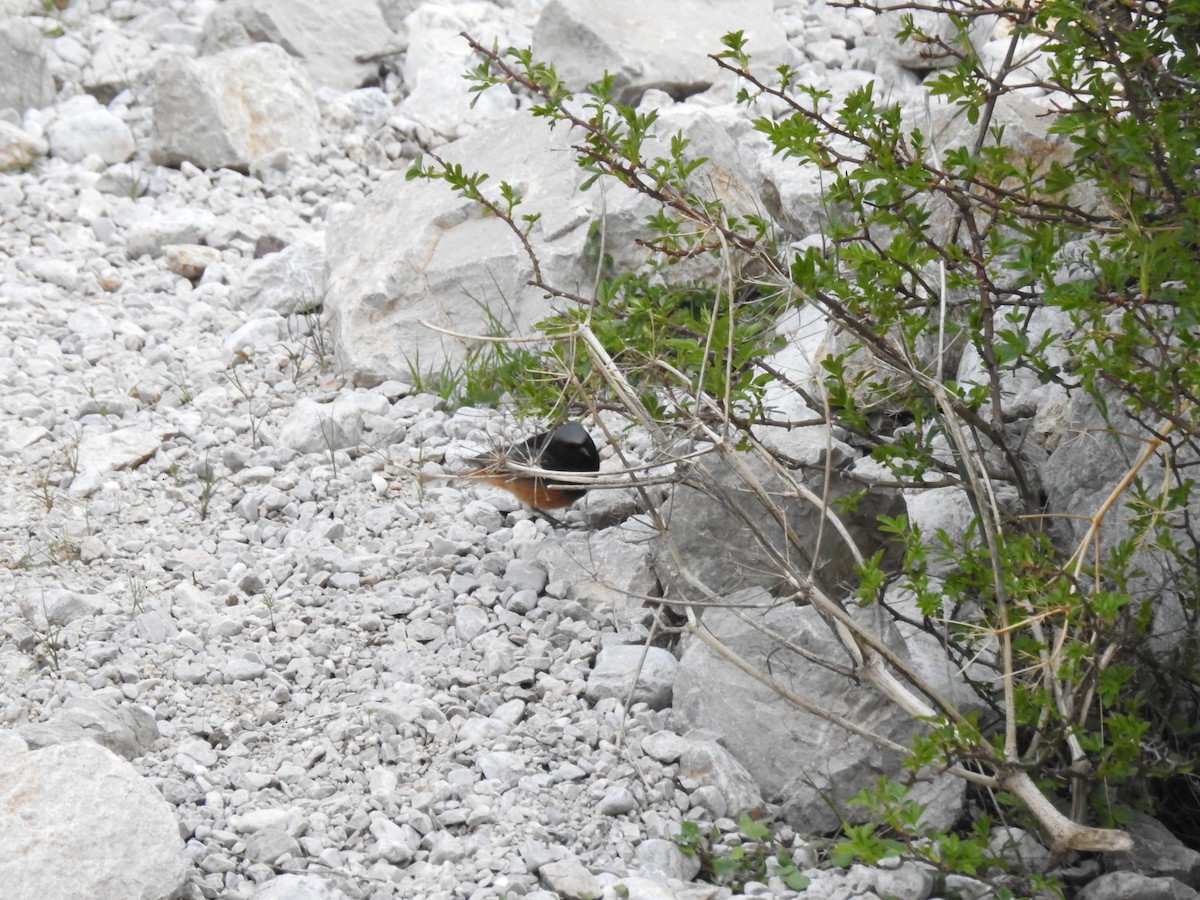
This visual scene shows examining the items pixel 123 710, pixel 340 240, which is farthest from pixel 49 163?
pixel 123 710

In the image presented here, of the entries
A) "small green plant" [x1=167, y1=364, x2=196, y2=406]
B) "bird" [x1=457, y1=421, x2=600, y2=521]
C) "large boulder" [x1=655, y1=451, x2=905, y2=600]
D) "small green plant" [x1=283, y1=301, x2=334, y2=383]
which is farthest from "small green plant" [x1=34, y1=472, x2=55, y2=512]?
"large boulder" [x1=655, y1=451, x2=905, y2=600]

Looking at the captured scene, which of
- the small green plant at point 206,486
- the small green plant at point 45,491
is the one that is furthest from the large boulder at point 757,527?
the small green plant at point 45,491

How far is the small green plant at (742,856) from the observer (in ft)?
8.41

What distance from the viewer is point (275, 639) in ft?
10.7

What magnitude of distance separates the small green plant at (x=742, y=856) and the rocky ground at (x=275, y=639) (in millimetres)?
33

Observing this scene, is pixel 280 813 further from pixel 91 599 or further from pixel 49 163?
pixel 49 163

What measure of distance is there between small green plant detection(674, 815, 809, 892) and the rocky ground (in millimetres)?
33

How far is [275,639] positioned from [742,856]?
4.22 ft

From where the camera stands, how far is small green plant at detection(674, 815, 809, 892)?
2564 mm

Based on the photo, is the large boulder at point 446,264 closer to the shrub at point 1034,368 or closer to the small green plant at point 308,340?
the small green plant at point 308,340

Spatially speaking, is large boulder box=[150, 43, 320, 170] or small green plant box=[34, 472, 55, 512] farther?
large boulder box=[150, 43, 320, 170]

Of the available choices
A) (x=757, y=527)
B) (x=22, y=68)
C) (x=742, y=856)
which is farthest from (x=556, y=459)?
(x=22, y=68)

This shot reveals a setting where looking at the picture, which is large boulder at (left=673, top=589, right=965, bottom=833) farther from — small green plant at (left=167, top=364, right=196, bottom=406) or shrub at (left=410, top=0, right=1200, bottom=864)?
small green plant at (left=167, top=364, right=196, bottom=406)

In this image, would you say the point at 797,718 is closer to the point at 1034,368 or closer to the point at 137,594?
the point at 1034,368
